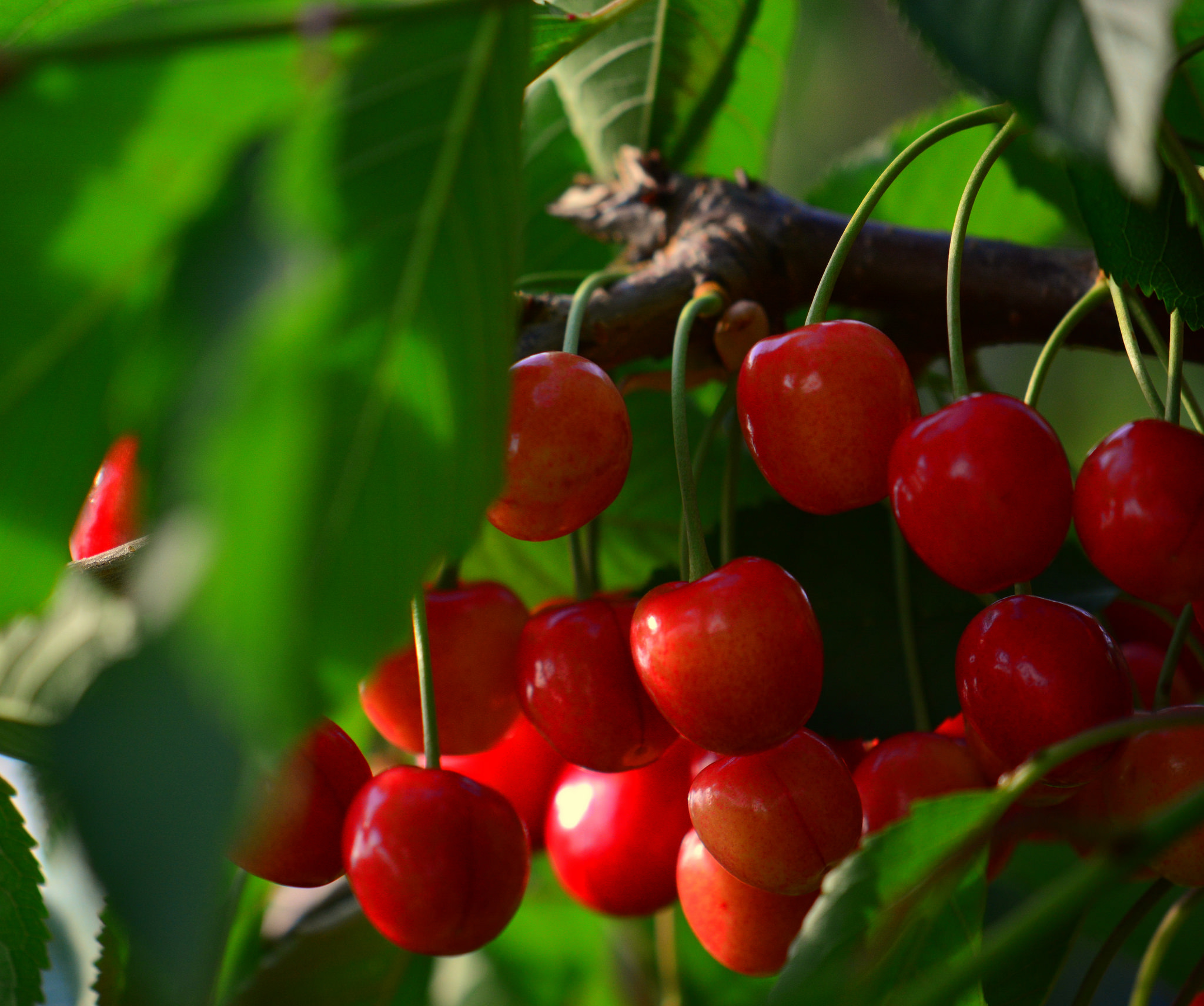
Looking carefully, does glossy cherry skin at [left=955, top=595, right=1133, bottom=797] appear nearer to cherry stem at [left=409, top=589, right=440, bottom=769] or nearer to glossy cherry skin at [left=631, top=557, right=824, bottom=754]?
glossy cherry skin at [left=631, top=557, right=824, bottom=754]

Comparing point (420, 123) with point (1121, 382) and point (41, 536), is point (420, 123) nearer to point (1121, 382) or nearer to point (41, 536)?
point (41, 536)

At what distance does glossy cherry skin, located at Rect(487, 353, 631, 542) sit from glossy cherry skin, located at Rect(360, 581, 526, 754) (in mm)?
113

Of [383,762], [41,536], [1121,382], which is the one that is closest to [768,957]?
[41,536]

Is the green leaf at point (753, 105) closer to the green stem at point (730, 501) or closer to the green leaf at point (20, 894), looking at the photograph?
the green stem at point (730, 501)

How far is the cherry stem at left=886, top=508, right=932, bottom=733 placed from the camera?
20.0 inches

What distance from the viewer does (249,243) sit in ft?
0.70

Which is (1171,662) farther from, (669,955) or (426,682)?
(669,955)

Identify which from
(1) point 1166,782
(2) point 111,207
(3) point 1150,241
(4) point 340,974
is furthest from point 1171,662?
(4) point 340,974

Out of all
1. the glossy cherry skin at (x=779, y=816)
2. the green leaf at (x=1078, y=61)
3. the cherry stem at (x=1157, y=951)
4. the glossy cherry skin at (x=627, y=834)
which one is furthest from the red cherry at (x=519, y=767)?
the green leaf at (x=1078, y=61)

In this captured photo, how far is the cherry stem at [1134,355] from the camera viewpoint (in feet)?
1.36

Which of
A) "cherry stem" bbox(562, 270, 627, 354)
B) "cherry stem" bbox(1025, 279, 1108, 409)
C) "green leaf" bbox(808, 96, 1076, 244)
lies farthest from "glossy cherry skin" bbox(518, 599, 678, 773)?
"green leaf" bbox(808, 96, 1076, 244)

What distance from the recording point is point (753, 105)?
739 mm

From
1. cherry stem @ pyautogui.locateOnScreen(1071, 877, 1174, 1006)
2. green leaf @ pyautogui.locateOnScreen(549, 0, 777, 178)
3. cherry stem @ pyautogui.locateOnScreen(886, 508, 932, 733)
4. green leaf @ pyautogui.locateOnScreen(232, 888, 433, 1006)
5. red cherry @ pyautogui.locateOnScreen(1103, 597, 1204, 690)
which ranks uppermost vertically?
green leaf @ pyautogui.locateOnScreen(549, 0, 777, 178)

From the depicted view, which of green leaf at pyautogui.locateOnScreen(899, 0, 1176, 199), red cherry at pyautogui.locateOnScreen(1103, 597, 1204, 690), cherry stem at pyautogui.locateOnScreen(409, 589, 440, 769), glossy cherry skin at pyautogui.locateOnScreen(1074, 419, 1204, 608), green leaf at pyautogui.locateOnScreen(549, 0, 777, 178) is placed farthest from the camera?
green leaf at pyautogui.locateOnScreen(549, 0, 777, 178)
